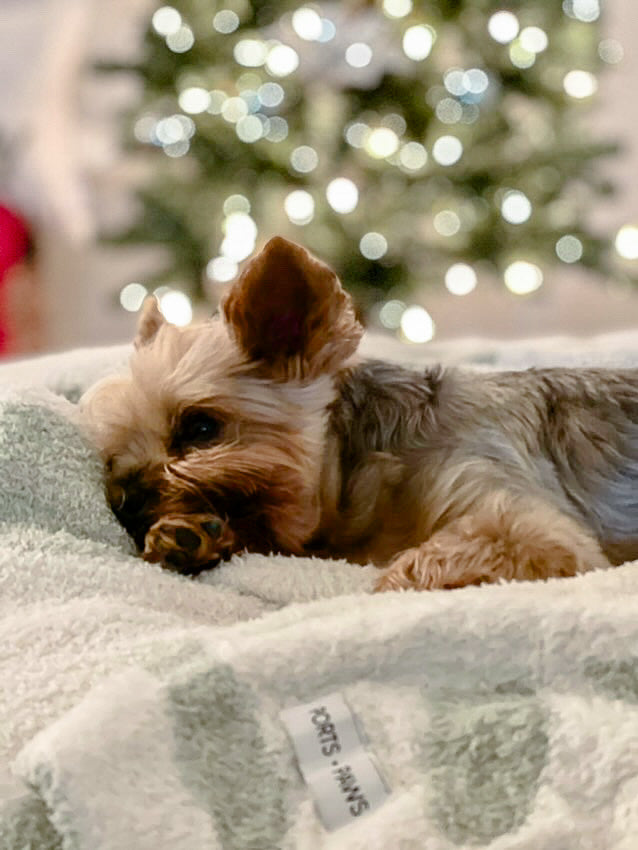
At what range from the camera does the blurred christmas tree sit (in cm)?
282

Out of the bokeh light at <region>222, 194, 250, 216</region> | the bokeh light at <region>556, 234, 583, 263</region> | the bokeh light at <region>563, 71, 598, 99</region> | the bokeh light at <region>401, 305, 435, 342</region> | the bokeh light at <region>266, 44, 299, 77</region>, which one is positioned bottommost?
the bokeh light at <region>401, 305, 435, 342</region>

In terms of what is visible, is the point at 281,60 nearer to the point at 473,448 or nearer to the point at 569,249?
the point at 569,249

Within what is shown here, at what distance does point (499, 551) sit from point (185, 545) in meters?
0.38

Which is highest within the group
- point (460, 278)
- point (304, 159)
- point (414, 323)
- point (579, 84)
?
point (579, 84)

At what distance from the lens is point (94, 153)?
4098mm

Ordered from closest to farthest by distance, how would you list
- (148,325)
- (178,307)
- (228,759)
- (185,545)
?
(228,759) < (185,545) < (148,325) < (178,307)

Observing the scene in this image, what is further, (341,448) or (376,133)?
(376,133)

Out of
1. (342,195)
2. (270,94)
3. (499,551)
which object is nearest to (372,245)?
(342,195)

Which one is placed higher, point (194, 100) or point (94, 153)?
point (194, 100)

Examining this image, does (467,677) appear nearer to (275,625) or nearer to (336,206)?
(275,625)

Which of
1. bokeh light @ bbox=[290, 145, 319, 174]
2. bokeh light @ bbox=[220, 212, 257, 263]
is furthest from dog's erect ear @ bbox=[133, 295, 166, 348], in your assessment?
bokeh light @ bbox=[290, 145, 319, 174]

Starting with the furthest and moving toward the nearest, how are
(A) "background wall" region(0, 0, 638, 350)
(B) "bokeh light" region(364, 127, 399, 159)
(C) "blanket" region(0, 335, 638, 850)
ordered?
1. (A) "background wall" region(0, 0, 638, 350)
2. (B) "bokeh light" region(364, 127, 399, 159)
3. (C) "blanket" region(0, 335, 638, 850)

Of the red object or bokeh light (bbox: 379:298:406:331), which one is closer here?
bokeh light (bbox: 379:298:406:331)

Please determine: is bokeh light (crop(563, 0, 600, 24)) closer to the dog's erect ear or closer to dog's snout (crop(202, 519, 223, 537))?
the dog's erect ear
